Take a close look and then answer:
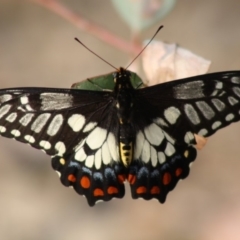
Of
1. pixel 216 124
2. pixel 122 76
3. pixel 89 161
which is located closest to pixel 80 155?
pixel 89 161

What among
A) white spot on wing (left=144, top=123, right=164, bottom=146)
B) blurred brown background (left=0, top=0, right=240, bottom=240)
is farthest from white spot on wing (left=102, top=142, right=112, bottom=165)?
blurred brown background (left=0, top=0, right=240, bottom=240)

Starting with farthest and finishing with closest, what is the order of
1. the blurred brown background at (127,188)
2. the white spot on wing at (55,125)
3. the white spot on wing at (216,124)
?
the blurred brown background at (127,188)
the white spot on wing at (55,125)
the white spot on wing at (216,124)

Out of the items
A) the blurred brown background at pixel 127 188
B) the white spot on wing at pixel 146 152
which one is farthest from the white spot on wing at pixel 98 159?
the blurred brown background at pixel 127 188

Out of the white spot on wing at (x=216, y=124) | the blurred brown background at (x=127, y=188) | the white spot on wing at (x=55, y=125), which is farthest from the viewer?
the blurred brown background at (x=127, y=188)

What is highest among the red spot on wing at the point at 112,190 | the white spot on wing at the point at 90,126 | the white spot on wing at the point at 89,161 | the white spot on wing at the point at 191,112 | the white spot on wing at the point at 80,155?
the white spot on wing at the point at 90,126

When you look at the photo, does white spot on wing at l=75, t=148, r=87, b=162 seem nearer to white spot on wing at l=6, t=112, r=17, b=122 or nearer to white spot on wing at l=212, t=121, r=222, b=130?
white spot on wing at l=6, t=112, r=17, b=122

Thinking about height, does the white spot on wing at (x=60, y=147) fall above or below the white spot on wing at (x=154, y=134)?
above

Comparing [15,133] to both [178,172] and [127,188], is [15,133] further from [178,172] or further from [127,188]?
[127,188]

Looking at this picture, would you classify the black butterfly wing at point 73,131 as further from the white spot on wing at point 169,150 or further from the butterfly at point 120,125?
the white spot on wing at point 169,150

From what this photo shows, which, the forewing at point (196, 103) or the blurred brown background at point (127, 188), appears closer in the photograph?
the forewing at point (196, 103)
